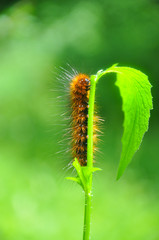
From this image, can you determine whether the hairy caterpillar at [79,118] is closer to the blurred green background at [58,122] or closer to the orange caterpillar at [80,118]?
the orange caterpillar at [80,118]

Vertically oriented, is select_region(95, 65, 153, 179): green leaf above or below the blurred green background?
below

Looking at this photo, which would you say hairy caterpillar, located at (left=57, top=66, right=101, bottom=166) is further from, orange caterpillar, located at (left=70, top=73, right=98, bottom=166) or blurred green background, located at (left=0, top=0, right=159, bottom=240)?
blurred green background, located at (left=0, top=0, right=159, bottom=240)

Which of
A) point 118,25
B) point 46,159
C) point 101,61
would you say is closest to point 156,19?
point 118,25

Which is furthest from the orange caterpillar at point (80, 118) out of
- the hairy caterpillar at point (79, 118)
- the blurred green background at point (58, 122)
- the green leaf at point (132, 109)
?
the blurred green background at point (58, 122)

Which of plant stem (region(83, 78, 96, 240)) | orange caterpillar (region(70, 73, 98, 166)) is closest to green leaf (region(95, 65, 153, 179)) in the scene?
plant stem (region(83, 78, 96, 240))

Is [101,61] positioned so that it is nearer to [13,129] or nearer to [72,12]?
[72,12]
